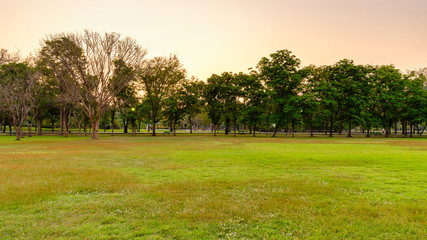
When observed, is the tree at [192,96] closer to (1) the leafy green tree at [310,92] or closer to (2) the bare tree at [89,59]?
(2) the bare tree at [89,59]

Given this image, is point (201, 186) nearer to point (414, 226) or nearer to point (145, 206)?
point (145, 206)

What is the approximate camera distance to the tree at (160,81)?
201 feet

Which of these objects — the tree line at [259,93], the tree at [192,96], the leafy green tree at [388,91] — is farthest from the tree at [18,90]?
the leafy green tree at [388,91]

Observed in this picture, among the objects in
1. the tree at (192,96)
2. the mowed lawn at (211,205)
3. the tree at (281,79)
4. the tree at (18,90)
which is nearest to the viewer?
the mowed lawn at (211,205)

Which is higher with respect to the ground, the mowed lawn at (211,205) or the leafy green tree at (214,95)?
the leafy green tree at (214,95)

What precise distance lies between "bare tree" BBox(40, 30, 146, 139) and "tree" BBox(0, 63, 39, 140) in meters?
5.73

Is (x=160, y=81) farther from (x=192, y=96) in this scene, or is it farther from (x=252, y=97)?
(x=252, y=97)

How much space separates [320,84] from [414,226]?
2291 inches

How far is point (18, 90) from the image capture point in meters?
43.4

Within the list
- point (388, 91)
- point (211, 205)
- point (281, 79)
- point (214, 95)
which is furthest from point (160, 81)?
point (388, 91)

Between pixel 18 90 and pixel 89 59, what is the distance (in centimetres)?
1431

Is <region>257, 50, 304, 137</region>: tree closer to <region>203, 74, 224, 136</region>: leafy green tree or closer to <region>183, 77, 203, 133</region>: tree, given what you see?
<region>203, 74, 224, 136</region>: leafy green tree

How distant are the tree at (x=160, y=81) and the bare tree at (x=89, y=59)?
13.2m

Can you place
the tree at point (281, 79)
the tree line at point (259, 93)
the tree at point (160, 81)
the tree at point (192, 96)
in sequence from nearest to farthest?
the tree line at point (259, 93) → the tree at point (281, 79) → the tree at point (160, 81) → the tree at point (192, 96)
